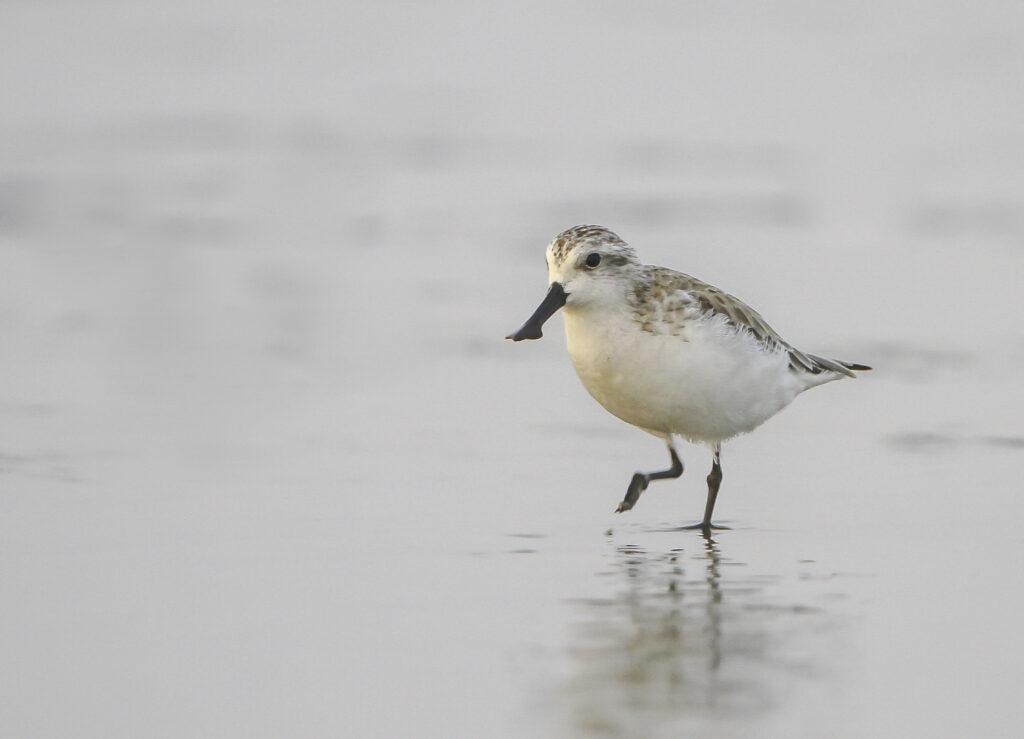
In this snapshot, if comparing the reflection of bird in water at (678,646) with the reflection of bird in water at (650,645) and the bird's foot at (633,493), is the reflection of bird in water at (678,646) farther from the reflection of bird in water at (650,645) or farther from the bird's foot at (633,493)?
the bird's foot at (633,493)

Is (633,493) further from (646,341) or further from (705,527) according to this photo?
(646,341)

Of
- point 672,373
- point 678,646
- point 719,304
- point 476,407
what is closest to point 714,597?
point 678,646

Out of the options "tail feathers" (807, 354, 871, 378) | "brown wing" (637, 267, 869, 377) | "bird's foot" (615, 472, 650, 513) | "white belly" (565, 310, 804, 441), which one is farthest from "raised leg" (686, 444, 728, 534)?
"tail feathers" (807, 354, 871, 378)

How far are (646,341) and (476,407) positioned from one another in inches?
90.1

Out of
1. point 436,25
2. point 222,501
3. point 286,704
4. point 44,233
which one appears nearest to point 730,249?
point 44,233

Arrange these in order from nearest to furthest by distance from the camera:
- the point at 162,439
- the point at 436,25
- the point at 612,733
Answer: the point at 612,733 → the point at 162,439 → the point at 436,25

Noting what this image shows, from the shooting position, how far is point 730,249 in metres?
A: 12.7

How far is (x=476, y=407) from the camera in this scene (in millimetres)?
8703

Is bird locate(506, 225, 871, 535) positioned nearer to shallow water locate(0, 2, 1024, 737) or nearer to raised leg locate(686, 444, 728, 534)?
raised leg locate(686, 444, 728, 534)

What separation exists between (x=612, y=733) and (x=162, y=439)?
4.20m

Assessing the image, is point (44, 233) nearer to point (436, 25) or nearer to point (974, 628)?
point (974, 628)

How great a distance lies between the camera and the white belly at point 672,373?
6.55 meters

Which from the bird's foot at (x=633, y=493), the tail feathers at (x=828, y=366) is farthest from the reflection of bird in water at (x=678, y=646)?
the tail feathers at (x=828, y=366)

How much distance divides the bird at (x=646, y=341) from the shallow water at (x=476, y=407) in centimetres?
46
